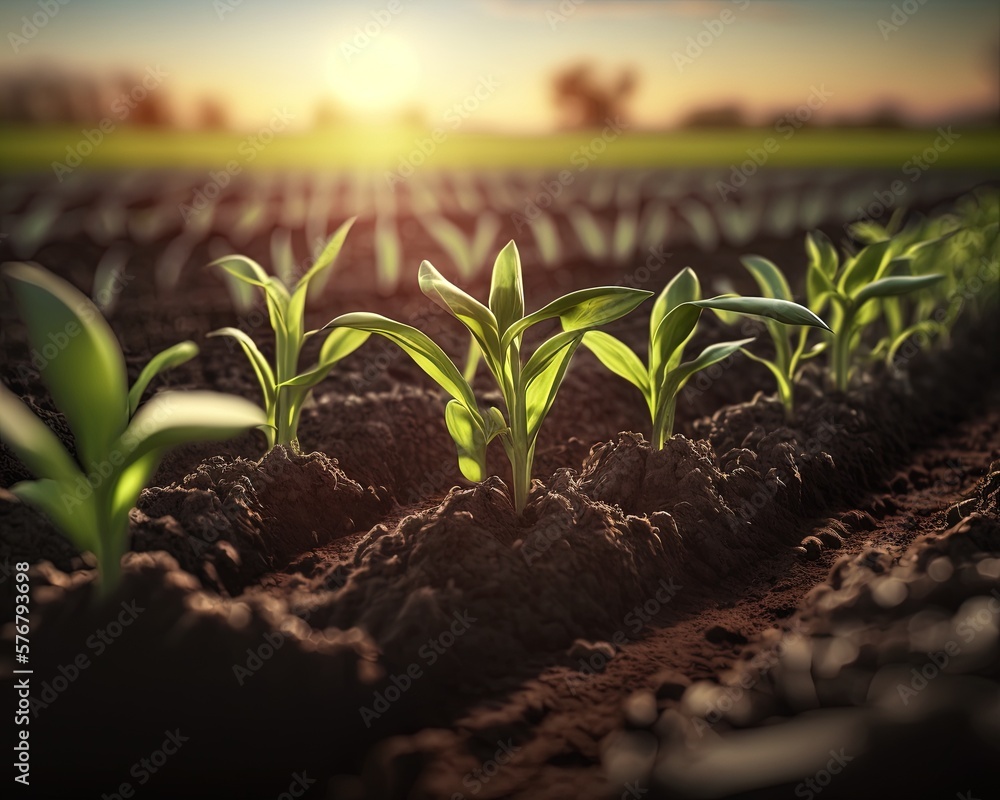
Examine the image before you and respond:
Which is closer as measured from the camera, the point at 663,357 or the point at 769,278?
the point at 663,357

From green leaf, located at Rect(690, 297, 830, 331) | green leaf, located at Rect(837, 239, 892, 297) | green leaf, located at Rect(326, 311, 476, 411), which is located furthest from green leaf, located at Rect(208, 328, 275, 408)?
green leaf, located at Rect(837, 239, 892, 297)

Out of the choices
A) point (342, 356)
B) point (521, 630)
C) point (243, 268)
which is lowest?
point (521, 630)

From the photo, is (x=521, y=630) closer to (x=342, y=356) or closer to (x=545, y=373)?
(x=545, y=373)

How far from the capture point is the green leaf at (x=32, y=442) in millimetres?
1623

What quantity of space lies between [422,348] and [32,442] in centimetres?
86

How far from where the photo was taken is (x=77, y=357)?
1660mm

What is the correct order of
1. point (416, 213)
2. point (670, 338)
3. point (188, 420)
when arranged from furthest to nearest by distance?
point (416, 213) → point (670, 338) → point (188, 420)

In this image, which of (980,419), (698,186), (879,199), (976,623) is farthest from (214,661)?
(698,186)

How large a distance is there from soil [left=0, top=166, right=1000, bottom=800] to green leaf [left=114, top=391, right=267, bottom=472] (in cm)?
31

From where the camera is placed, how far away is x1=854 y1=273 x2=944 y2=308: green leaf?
8.79ft

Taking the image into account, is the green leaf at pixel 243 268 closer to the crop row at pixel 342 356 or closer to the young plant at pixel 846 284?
the crop row at pixel 342 356

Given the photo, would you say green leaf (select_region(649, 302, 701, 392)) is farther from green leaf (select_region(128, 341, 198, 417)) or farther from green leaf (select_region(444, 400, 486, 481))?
green leaf (select_region(128, 341, 198, 417))

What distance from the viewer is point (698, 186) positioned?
10.8 m

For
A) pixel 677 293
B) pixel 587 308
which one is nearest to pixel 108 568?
pixel 587 308
